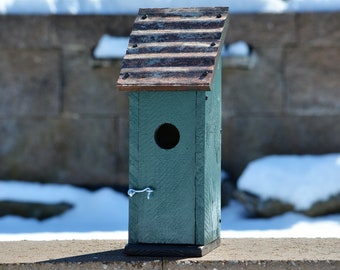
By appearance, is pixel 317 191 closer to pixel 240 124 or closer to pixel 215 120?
pixel 240 124

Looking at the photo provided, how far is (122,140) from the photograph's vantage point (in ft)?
25.6

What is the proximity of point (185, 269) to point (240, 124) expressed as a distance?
3386 mm

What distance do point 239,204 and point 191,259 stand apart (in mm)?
3048

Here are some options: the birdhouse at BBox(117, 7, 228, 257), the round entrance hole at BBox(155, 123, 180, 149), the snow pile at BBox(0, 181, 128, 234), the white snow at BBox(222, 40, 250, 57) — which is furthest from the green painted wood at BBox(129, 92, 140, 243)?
the white snow at BBox(222, 40, 250, 57)

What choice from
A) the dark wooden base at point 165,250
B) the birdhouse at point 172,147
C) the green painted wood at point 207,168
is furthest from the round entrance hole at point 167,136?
the dark wooden base at point 165,250

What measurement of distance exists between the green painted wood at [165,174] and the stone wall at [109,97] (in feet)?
10.2

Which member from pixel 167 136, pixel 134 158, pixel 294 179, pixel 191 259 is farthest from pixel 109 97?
pixel 191 259

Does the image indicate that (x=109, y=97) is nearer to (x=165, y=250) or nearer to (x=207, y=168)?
(x=207, y=168)

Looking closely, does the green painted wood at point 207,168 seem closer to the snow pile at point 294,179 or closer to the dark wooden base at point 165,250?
the dark wooden base at point 165,250

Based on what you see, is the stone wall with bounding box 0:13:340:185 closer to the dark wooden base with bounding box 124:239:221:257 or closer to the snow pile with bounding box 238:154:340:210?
the snow pile with bounding box 238:154:340:210

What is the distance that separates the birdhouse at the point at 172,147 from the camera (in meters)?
4.60

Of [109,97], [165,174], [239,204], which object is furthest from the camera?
[109,97]

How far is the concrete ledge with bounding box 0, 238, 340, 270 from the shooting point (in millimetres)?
4438

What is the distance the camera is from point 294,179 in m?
7.28
